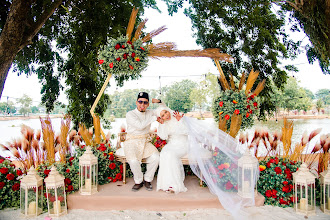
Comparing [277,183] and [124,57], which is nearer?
[277,183]

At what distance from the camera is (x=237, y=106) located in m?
4.03

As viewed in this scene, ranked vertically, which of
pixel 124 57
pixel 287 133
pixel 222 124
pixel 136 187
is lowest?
pixel 136 187

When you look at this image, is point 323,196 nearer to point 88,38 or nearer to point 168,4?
point 88,38

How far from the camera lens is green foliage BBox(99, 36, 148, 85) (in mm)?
3984

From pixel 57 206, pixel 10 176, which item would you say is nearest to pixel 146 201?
pixel 57 206

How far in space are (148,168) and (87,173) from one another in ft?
3.02

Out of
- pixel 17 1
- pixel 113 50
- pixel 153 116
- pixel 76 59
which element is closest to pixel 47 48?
pixel 76 59

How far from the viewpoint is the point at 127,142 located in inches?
152

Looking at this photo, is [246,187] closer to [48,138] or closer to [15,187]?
[48,138]

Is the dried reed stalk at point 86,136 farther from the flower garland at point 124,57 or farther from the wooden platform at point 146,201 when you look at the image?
the flower garland at point 124,57

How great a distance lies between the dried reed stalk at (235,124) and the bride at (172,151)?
2.70 ft

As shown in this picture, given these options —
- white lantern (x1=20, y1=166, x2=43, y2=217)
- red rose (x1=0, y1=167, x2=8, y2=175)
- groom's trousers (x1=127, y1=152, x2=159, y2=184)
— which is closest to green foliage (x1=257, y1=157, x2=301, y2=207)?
groom's trousers (x1=127, y1=152, x2=159, y2=184)

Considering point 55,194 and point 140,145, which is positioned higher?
point 140,145

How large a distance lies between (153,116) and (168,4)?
13.8ft
